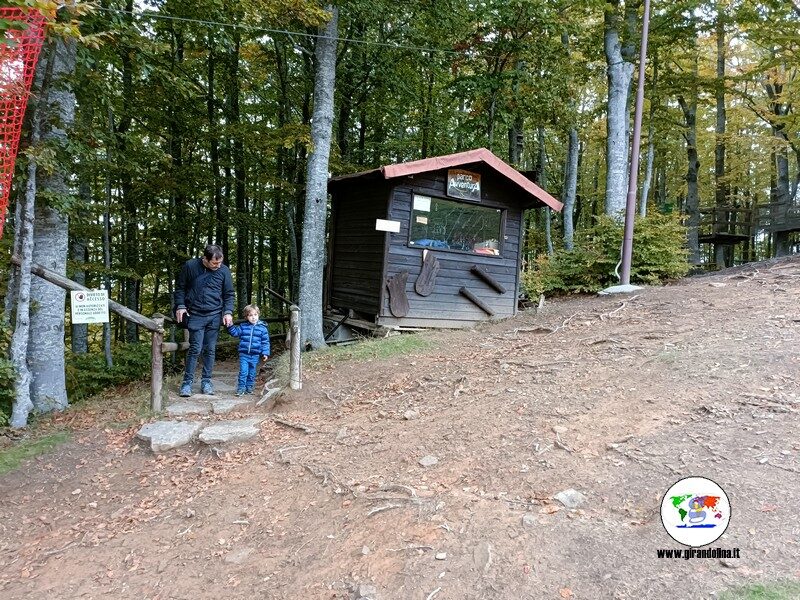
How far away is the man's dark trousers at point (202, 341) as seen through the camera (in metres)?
5.86

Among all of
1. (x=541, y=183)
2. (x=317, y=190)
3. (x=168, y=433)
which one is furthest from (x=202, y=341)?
(x=541, y=183)

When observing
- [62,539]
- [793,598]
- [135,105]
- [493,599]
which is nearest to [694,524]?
[793,598]

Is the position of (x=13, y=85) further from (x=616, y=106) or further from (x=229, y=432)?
(x=616, y=106)

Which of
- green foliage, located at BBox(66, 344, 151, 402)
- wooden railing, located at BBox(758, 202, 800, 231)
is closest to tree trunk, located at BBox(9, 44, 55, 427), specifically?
green foliage, located at BBox(66, 344, 151, 402)

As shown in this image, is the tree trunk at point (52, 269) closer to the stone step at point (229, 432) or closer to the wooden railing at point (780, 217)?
the stone step at point (229, 432)

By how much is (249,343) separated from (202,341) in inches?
22.4

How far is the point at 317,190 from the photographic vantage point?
836 cm

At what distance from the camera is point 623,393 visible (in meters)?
4.49

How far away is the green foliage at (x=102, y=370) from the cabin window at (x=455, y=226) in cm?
591

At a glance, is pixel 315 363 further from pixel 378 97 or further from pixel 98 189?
pixel 378 97

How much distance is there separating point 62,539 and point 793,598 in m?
4.38

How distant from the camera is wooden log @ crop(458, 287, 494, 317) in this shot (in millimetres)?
9656

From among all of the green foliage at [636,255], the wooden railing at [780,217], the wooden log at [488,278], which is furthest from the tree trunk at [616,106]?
the wooden railing at [780,217]

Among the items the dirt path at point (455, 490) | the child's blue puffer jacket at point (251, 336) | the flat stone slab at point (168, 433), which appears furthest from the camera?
the child's blue puffer jacket at point (251, 336)
